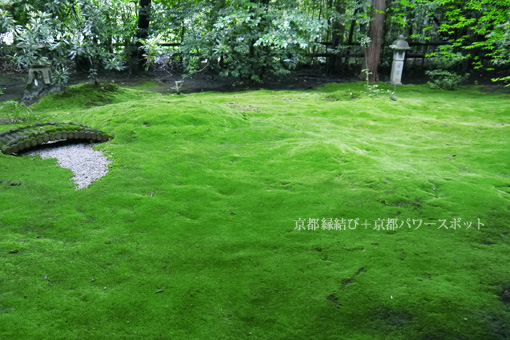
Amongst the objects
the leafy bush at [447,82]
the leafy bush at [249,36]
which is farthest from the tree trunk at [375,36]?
the leafy bush at [249,36]

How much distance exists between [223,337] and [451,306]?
58.1 inches

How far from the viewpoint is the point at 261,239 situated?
311 cm

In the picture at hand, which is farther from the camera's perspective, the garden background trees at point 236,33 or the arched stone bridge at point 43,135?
the garden background trees at point 236,33

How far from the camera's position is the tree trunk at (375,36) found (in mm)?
11742

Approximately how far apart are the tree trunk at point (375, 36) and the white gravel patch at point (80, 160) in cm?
948

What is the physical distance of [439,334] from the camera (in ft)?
6.89

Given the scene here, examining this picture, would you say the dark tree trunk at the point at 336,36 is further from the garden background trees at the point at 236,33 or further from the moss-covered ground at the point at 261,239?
the moss-covered ground at the point at 261,239

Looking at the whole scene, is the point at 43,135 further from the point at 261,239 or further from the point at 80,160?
the point at 261,239

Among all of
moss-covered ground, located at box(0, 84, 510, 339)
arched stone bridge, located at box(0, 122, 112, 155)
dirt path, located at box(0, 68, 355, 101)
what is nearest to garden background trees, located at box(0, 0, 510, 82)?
dirt path, located at box(0, 68, 355, 101)

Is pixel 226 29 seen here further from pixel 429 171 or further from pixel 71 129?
pixel 429 171

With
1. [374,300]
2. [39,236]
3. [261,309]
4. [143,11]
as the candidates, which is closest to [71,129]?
[39,236]

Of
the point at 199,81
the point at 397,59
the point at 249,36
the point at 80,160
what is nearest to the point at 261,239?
the point at 80,160

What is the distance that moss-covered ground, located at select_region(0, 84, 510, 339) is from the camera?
2.20m

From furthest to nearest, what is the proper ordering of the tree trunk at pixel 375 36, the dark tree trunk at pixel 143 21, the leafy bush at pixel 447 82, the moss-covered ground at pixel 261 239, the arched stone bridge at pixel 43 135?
1. the dark tree trunk at pixel 143 21
2. the tree trunk at pixel 375 36
3. the leafy bush at pixel 447 82
4. the arched stone bridge at pixel 43 135
5. the moss-covered ground at pixel 261 239
